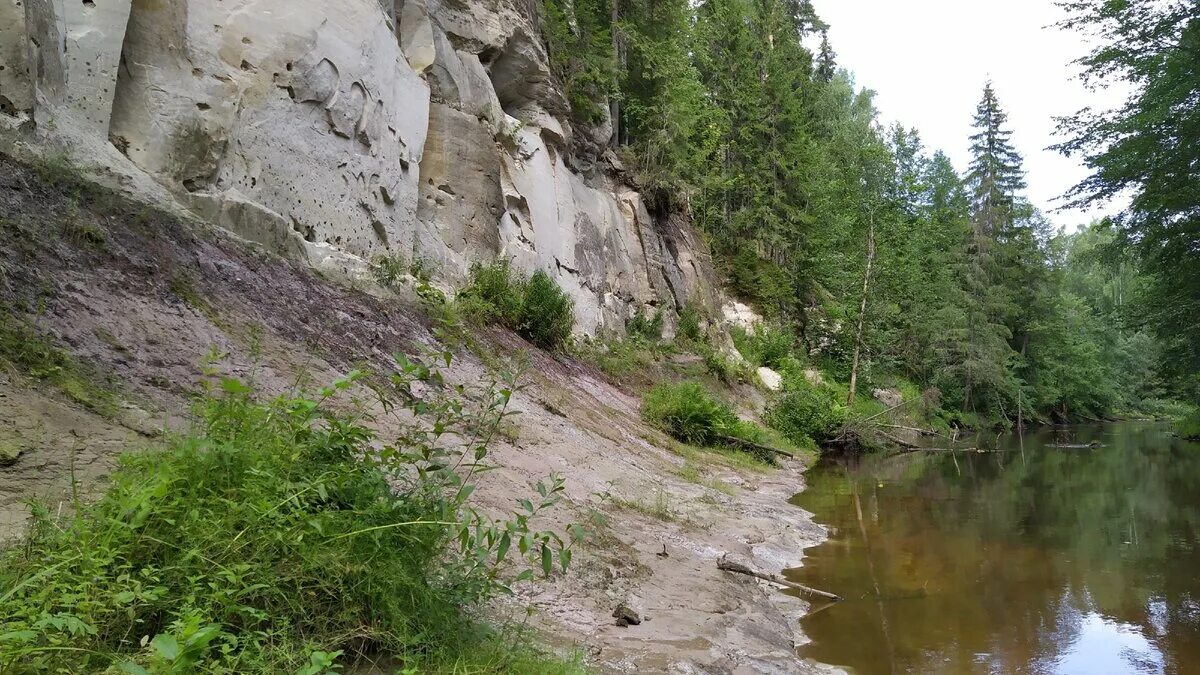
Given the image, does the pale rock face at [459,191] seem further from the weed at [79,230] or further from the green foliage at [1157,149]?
the green foliage at [1157,149]

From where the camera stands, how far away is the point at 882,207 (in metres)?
28.9

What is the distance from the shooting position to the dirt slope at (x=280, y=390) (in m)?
4.15

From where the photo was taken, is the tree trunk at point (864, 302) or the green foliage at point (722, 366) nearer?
the green foliage at point (722, 366)

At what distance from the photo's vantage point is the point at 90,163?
7234 mm

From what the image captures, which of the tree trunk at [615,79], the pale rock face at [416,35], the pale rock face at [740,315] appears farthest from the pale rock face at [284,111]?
the pale rock face at [740,315]

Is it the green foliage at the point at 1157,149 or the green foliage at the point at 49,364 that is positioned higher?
the green foliage at the point at 1157,149

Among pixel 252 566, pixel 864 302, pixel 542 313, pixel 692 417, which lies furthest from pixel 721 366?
pixel 252 566

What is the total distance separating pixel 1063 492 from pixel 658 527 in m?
10.0

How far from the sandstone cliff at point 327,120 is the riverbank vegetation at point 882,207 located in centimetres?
455

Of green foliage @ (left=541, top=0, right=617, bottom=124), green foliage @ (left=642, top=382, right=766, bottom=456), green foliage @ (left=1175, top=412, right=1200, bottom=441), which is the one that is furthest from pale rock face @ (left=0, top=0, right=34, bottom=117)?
green foliage @ (left=1175, top=412, right=1200, bottom=441)

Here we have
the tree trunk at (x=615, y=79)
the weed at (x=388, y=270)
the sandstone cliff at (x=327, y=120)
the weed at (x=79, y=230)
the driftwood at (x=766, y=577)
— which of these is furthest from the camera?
the tree trunk at (x=615, y=79)

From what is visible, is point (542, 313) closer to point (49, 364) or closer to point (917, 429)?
point (49, 364)

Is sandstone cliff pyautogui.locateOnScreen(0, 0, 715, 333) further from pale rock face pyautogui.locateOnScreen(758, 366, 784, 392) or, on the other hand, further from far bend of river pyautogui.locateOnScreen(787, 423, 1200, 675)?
far bend of river pyautogui.locateOnScreen(787, 423, 1200, 675)

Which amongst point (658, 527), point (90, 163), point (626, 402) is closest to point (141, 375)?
point (90, 163)
